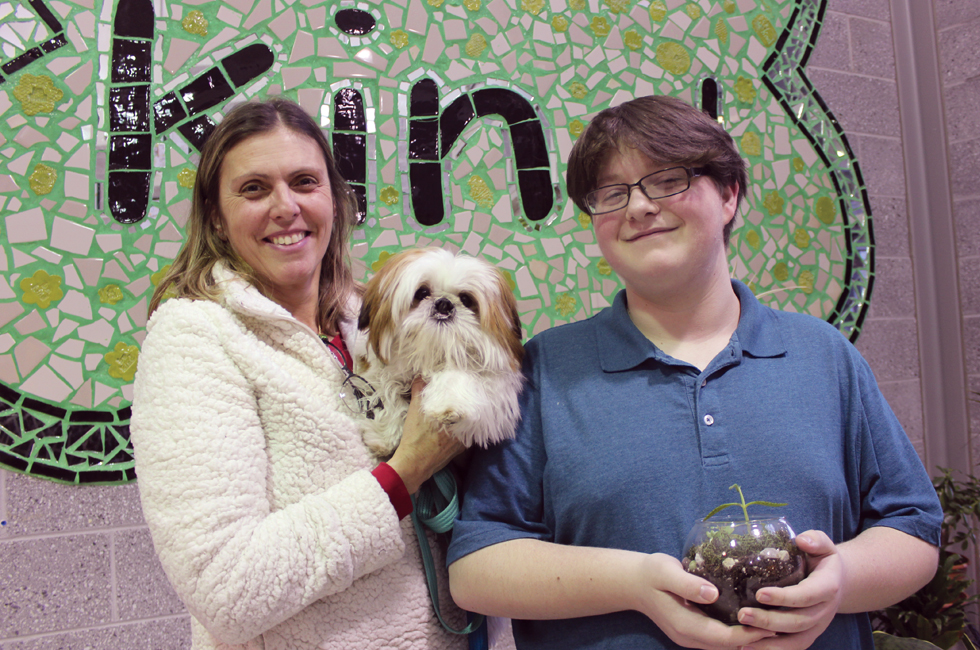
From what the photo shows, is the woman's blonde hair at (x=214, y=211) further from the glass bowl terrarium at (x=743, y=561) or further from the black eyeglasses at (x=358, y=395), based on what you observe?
the glass bowl terrarium at (x=743, y=561)

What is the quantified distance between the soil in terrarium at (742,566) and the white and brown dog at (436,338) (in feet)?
1.52

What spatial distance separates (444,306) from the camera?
4.42ft

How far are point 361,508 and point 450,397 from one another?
261 millimetres

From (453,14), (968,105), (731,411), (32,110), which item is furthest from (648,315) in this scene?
(968,105)

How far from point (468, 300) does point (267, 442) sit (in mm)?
483

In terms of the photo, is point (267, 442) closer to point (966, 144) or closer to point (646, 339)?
point (646, 339)

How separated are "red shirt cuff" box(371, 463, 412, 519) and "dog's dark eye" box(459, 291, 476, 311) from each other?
369 millimetres

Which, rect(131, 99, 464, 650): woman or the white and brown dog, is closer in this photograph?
rect(131, 99, 464, 650): woman

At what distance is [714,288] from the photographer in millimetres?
1309

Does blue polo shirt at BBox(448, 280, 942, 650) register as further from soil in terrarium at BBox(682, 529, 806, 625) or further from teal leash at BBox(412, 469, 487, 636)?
soil in terrarium at BBox(682, 529, 806, 625)

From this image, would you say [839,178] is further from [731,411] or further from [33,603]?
[33,603]

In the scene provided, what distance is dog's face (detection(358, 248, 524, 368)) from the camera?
4.40 feet

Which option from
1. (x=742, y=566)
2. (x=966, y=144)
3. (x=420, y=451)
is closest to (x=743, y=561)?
(x=742, y=566)

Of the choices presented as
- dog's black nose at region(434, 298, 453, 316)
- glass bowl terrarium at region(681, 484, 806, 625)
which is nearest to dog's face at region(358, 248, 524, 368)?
dog's black nose at region(434, 298, 453, 316)
